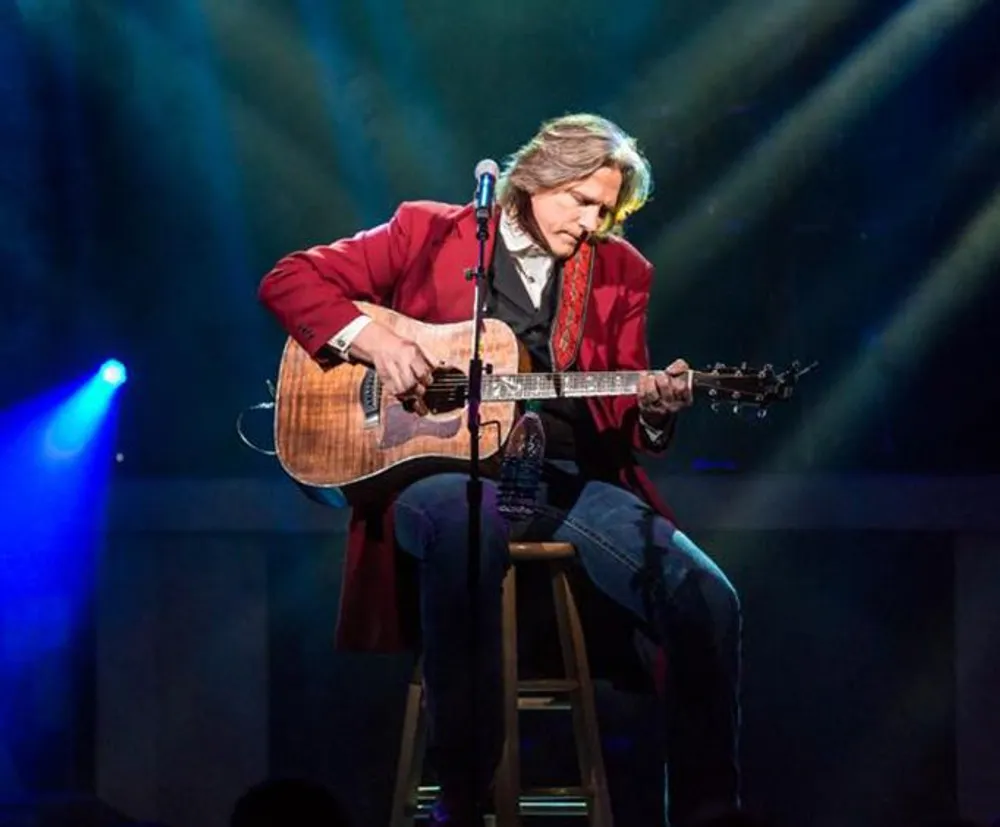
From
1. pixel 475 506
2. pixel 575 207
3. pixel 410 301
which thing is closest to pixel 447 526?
pixel 475 506

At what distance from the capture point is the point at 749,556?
4.68m

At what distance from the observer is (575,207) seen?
148 inches

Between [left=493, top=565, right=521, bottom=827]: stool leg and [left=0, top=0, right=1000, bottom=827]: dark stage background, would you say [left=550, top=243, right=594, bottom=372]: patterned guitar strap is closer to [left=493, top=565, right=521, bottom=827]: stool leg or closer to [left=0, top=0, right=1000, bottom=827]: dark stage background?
[left=493, top=565, right=521, bottom=827]: stool leg

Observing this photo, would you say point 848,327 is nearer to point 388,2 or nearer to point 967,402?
point 967,402

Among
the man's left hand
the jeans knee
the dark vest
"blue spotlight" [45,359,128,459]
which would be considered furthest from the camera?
"blue spotlight" [45,359,128,459]

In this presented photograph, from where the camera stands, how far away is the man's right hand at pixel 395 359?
3516mm

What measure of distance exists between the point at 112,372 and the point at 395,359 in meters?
1.72

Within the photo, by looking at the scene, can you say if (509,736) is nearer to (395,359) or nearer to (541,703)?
(541,703)

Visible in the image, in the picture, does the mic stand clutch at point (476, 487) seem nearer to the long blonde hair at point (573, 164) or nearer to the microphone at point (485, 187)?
the microphone at point (485, 187)

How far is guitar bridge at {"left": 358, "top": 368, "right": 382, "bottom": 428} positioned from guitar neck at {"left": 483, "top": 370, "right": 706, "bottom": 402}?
11.7 inches

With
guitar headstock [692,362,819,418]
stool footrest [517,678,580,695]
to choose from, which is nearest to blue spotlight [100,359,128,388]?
stool footrest [517,678,580,695]

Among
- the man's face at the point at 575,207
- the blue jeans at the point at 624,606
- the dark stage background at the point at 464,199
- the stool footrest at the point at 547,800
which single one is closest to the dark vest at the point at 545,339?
the man's face at the point at 575,207

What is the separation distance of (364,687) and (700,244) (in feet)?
6.10

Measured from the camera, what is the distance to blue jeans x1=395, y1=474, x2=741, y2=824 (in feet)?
10.6
